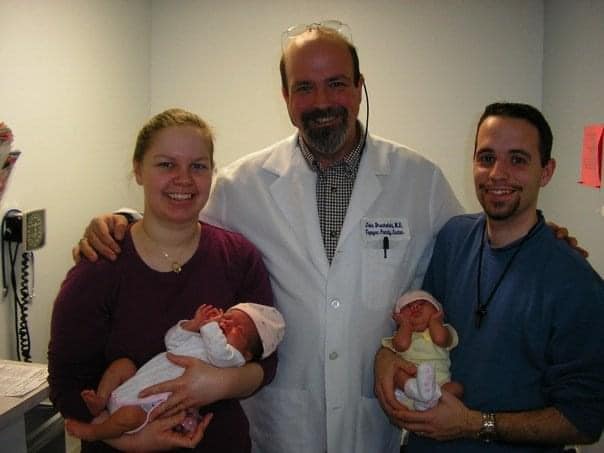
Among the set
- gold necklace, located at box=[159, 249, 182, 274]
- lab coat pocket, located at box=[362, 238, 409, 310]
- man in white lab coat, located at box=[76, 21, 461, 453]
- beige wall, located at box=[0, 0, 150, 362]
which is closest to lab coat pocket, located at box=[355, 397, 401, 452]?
man in white lab coat, located at box=[76, 21, 461, 453]

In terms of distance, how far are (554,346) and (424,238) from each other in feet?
1.85

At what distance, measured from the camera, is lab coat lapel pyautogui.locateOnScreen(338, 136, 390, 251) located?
1594 mm

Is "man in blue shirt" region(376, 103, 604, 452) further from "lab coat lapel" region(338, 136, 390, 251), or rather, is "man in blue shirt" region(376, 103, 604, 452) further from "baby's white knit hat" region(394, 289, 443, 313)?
"lab coat lapel" region(338, 136, 390, 251)

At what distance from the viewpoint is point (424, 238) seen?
5.46 feet

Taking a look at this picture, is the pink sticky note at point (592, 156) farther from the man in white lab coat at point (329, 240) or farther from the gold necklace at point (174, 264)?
the gold necklace at point (174, 264)

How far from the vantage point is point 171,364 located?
1.21m

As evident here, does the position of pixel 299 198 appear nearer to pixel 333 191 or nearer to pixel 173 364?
pixel 333 191

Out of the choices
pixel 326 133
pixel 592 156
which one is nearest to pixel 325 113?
pixel 326 133

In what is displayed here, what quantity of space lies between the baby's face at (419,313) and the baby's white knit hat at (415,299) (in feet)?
0.04

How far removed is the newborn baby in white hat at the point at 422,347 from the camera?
4.09 ft

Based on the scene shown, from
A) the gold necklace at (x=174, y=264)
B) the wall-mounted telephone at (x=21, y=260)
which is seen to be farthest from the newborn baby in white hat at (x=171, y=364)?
the wall-mounted telephone at (x=21, y=260)

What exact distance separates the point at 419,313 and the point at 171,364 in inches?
26.6

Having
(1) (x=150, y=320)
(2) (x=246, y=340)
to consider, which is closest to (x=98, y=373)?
(1) (x=150, y=320)

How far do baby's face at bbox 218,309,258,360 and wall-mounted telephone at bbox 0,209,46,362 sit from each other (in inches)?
52.2
